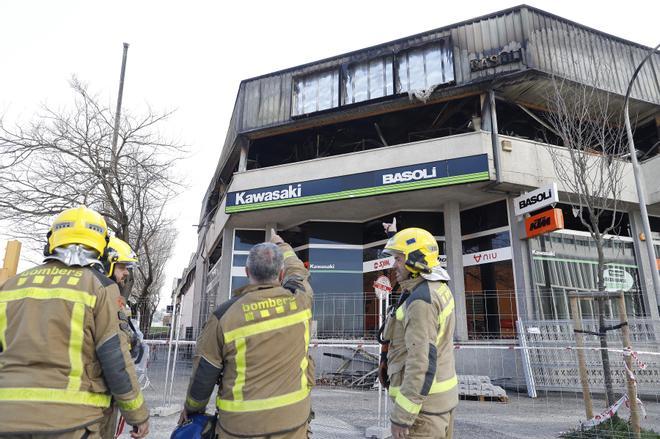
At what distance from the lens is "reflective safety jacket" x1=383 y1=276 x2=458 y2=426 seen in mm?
2672

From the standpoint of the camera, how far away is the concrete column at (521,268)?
11.2 metres

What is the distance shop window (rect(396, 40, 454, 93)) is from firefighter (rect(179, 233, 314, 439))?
11442mm

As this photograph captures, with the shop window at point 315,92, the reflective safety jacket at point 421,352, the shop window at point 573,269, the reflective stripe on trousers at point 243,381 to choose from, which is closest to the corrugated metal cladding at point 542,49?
the shop window at point 315,92

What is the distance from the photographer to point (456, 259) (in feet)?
41.4

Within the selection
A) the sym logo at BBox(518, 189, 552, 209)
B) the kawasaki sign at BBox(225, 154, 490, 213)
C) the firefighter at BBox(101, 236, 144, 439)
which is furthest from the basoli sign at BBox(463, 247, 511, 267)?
the firefighter at BBox(101, 236, 144, 439)

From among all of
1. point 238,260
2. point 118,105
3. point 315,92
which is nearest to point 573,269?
point 315,92

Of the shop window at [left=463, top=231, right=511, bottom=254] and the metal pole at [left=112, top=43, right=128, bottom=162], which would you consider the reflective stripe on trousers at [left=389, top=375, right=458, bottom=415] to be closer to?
the shop window at [left=463, top=231, right=511, bottom=254]

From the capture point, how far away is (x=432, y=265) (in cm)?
317

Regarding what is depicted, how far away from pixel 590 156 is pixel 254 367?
35.1ft

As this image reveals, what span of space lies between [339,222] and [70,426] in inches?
496

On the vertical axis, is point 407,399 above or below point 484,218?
below

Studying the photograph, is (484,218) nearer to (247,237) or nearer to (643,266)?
(643,266)

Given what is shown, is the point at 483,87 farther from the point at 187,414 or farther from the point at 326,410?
the point at 187,414

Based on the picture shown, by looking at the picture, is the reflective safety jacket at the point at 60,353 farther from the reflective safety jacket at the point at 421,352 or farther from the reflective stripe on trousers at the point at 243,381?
the reflective safety jacket at the point at 421,352
